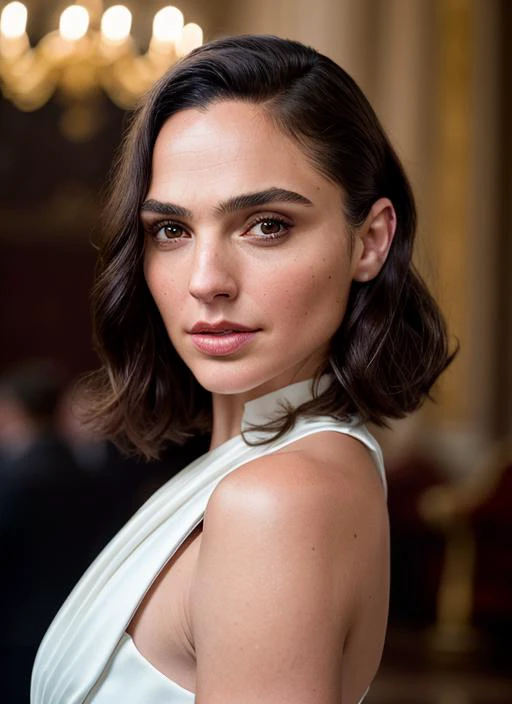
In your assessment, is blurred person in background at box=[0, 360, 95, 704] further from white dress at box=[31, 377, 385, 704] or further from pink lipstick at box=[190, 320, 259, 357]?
pink lipstick at box=[190, 320, 259, 357]

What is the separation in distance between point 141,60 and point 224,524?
518cm

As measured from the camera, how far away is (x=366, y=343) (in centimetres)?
146

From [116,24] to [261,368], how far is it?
4.81 meters

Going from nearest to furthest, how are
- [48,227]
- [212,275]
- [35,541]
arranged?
[212,275] → [35,541] → [48,227]

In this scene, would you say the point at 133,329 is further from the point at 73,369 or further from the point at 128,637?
the point at 73,369

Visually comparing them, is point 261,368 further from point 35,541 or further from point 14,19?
point 14,19

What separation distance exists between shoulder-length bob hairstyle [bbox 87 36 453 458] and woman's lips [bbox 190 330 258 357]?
0.13m

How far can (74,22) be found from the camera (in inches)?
227

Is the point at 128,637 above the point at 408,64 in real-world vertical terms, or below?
above

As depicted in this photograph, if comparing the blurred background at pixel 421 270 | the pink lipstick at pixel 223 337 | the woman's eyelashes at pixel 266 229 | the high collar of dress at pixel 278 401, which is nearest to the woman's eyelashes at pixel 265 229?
the woman's eyelashes at pixel 266 229

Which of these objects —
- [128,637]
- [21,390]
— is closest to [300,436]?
[128,637]

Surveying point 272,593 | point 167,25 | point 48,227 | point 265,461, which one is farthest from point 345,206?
point 48,227

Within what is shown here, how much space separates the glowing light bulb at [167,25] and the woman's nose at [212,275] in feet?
14.7

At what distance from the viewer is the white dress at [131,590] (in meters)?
1.34
